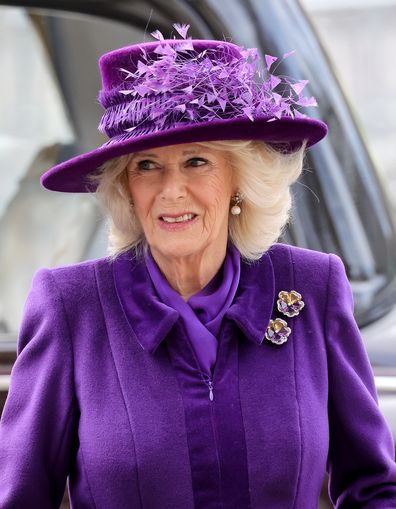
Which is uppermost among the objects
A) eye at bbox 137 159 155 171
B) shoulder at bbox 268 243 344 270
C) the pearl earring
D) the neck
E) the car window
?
the car window

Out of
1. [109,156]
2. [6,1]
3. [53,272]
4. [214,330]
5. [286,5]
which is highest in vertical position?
[6,1]


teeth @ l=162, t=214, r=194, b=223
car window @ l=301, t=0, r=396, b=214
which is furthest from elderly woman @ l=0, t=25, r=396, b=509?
car window @ l=301, t=0, r=396, b=214

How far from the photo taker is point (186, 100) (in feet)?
6.50

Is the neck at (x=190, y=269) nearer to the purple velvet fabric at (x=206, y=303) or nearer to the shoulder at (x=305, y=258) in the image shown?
the purple velvet fabric at (x=206, y=303)

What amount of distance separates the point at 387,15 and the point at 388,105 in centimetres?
84

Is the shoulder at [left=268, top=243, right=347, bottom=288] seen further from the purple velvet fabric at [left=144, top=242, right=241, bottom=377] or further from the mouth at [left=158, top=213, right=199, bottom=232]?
the mouth at [left=158, top=213, right=199, bottom=232]

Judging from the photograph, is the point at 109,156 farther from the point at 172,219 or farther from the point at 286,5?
the point at 286,5

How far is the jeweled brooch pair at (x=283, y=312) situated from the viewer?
6.96 ft

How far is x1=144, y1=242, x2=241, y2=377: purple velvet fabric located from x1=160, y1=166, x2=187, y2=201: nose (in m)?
0.20

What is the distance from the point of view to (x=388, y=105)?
9.77 meters

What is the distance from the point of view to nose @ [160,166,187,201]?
6.78ft

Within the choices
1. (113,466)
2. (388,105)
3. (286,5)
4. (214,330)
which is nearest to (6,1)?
→ (286,5)

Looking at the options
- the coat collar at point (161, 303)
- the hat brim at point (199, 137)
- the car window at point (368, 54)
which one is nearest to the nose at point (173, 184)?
the hat brim at point (199, 137)

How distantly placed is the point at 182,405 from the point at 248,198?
462 mm
